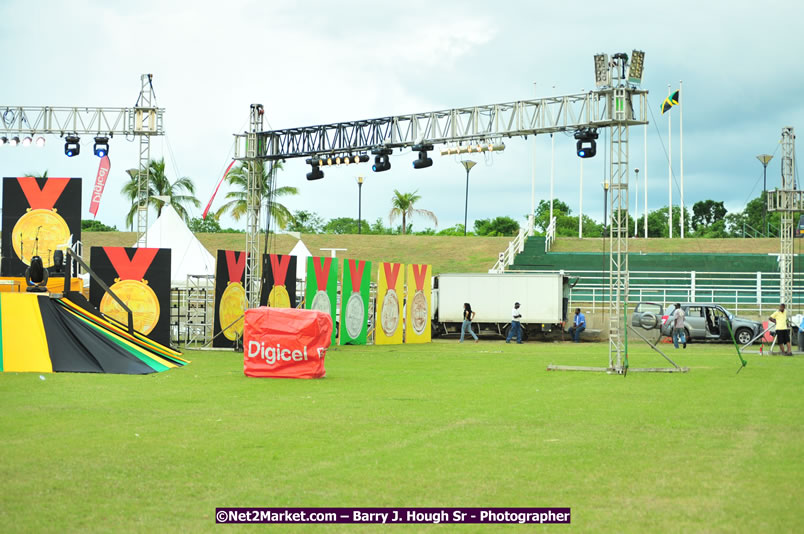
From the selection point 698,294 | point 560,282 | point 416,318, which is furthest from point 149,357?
point 698,294

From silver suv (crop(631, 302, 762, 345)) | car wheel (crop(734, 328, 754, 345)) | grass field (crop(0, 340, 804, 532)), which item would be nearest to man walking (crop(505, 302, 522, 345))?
silver suv (crop(631, 302, 762, 345))

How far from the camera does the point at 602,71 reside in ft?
64.0

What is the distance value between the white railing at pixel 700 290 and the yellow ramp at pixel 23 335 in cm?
2692

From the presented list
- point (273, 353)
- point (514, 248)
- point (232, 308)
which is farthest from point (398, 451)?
point (514, 248)

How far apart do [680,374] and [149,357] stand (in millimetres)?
11329

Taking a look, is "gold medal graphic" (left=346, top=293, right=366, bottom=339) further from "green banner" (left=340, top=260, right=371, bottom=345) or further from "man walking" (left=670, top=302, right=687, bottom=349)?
"man walking" (left=670, top=302, right=687, bottom=349)

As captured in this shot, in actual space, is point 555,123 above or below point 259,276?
above

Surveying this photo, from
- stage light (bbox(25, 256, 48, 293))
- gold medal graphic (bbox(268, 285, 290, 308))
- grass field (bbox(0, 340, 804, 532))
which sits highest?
stage light (bbox(25, 256, 48, 293))

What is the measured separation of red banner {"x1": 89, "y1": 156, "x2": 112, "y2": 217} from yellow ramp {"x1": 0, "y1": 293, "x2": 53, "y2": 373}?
42.7 feet

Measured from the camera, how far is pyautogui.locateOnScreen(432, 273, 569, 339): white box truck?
36500 millimetres

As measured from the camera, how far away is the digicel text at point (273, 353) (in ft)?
55.3

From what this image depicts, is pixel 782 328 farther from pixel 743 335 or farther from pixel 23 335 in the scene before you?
pixel 23 335

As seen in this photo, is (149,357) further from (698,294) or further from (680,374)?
(698,294)

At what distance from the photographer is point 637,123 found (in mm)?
19250
